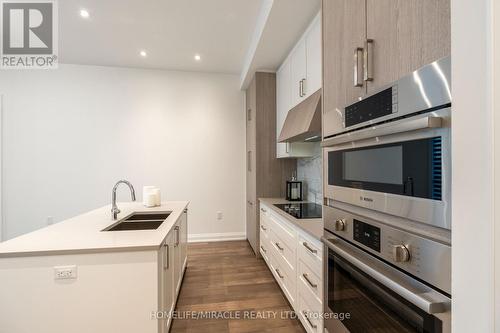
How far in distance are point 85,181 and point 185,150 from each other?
1668 mm

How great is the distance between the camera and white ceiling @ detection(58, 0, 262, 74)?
2467mm

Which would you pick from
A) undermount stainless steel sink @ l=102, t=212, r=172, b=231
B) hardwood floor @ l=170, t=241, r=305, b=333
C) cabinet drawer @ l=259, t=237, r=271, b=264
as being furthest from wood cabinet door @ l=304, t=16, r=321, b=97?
hardwood floor @ l=170, t=241, r=305, b=333

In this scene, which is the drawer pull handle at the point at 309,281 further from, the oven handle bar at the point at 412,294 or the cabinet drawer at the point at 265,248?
the cabinet drawer at the point at 265,248

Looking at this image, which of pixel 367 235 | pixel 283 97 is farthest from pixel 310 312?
pixel 283 97

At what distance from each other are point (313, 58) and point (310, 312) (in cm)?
205

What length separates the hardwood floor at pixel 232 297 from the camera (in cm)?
196

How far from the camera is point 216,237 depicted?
4.23 meters

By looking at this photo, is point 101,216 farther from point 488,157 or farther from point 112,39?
point 488,157

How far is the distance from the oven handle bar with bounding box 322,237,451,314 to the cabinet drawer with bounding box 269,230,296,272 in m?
1.04

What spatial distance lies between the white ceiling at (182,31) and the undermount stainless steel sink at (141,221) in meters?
2.12

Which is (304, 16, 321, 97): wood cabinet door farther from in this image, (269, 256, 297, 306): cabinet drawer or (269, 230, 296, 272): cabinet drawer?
(269, 256, 297, 306): cabinet drawer

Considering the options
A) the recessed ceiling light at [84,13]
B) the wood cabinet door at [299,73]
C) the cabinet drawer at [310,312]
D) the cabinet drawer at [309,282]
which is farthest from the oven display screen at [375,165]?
the recessed ceiling light at [84,13]

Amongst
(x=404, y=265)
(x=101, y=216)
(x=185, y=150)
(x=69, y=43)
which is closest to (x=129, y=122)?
(x=185, y=150)

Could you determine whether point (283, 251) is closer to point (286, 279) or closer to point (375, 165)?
point (286, 279)
